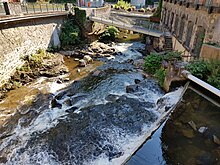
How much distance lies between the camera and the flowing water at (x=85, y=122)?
7.13 m

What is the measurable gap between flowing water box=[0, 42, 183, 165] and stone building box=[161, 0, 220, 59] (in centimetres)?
312

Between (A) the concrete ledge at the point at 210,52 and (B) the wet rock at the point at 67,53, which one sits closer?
(A) the concrete ledge at the point at 210,52

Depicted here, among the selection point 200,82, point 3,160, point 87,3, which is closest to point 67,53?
point 3,160

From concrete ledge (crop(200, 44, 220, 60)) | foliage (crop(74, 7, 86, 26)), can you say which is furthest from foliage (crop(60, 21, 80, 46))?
concrete ledge (crop(200, 44, 220, 60))

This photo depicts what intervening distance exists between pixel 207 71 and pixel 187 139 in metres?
4.41

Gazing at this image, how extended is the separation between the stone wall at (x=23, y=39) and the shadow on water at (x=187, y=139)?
35.5 ft

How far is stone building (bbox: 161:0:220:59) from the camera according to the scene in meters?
9.91

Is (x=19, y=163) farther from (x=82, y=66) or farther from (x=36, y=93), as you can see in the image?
(x=82, y=66)

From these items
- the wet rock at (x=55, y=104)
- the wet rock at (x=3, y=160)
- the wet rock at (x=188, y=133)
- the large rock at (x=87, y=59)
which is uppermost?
the wet rock at (x=188, y=133)

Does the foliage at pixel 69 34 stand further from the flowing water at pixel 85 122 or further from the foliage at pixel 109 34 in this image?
the flowing water at pixel 85 122

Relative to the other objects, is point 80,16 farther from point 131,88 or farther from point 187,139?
point 187,139

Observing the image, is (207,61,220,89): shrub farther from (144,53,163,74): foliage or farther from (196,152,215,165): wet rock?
(144,53,163,74): foliage

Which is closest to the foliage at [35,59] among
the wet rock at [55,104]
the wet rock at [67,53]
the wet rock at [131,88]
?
the wet rock at [67,53]

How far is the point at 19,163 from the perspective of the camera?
277 inches
